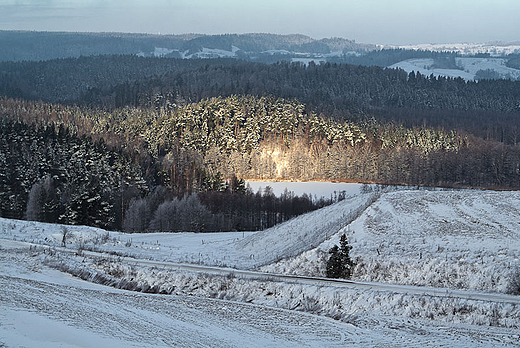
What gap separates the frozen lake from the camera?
415 feet

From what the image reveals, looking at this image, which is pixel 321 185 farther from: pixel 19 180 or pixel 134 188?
pixel 19 180

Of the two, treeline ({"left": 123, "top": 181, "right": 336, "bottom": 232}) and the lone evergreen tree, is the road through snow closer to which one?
the lone evergreen tree

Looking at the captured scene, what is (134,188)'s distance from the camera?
316ft

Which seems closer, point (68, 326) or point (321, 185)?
point (68, 326)

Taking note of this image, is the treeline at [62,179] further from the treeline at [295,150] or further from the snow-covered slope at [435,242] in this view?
the snow-covered slope at [435,242]

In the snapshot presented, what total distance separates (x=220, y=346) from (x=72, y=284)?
11010mm

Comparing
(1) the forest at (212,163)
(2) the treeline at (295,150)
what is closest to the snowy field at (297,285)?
(1) the forest at (212,163)

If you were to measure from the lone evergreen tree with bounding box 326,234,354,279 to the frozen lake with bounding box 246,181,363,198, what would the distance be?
91.5m

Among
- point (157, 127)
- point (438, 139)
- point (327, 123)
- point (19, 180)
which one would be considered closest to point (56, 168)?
point (19, 180)

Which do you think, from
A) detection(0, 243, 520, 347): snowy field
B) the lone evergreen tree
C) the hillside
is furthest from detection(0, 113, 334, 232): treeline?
detection(0, 243, 520, 347): snowy field

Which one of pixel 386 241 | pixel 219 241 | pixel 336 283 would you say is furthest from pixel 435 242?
pixel 219 241

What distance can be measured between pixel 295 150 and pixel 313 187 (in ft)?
108

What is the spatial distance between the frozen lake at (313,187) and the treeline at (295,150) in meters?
10.2

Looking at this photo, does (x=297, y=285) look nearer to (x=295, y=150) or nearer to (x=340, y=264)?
(x=340, y=264)
